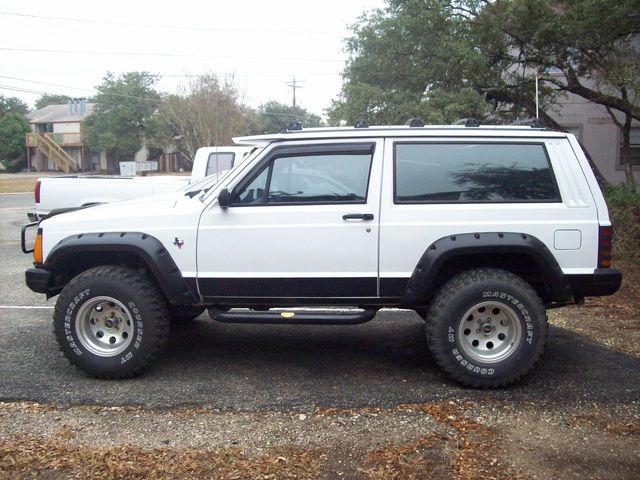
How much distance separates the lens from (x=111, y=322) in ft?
16.8

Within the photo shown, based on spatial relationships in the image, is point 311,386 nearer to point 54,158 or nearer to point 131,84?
point 131,84

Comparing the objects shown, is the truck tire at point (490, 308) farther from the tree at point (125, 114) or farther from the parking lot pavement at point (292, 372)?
the tree at point (125, 114)

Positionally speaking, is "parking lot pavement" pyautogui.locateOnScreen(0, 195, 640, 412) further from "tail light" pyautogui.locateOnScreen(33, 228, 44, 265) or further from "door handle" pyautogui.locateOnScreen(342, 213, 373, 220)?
"door handle" pyautogui.locateOnScreen(342, 213, 373, 220)

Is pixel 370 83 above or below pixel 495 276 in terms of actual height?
above

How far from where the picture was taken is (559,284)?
15.6 ft

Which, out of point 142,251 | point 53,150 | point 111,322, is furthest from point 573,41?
point 53,150

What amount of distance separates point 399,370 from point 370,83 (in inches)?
412

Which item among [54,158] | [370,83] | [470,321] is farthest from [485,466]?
[54,158]

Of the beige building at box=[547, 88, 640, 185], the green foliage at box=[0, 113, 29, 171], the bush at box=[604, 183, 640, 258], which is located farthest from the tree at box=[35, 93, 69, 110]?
the bush at box=[604, 183, 640, 258]

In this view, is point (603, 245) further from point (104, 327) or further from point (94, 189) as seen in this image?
point (94, 189)

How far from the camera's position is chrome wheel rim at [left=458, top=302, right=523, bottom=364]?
4.83m

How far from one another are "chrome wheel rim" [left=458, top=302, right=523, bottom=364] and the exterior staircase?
49302mm

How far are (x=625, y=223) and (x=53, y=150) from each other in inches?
1860

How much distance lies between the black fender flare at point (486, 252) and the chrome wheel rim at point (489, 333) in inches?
15.5
